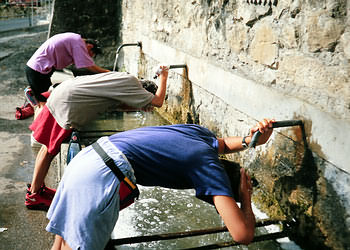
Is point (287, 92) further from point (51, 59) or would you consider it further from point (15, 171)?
Answer: point (15, 171)

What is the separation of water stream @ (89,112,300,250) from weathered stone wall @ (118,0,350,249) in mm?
336

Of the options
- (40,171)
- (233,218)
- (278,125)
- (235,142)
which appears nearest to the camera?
(233,218)

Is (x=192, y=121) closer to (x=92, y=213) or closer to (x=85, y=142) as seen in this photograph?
(x=85, y=142)

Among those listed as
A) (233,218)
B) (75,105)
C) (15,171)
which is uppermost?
(75,105)

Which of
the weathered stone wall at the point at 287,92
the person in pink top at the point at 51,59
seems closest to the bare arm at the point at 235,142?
the weathered stone wall at the point at 287,92

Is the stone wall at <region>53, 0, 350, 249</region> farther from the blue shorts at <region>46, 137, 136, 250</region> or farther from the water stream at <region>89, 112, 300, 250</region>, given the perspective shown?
the blue shorts at <region>46, 137, 136, 250</region>

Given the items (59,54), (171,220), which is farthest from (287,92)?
(59,54)

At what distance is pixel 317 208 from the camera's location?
7.64 feet

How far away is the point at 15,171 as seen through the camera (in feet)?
11.8

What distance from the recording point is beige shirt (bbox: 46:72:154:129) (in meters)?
2.75

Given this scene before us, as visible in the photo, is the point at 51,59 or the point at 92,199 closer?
the point at 92,199

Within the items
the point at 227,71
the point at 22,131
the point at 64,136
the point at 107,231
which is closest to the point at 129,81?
the point at 64,136

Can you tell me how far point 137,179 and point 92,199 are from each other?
0.25m

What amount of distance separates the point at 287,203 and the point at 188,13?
2.44 meters
